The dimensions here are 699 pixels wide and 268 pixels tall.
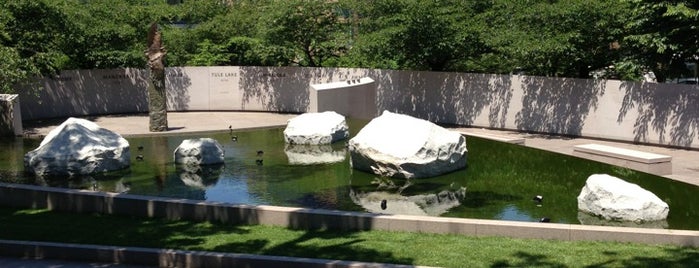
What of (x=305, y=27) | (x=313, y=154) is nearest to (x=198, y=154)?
(x=313, y=154)

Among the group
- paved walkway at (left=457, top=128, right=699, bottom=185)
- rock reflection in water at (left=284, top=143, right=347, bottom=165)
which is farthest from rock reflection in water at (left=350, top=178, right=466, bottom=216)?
paved walkway at (left=457, top=128, right=699, bottom=185)

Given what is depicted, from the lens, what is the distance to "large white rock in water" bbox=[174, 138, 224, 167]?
65.9ft

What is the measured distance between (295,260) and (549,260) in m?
3.42

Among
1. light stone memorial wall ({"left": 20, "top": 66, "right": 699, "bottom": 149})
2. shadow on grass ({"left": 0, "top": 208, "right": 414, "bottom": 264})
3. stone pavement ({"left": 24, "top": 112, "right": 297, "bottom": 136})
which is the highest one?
light stone memorial wall ({"left": 20, "top": 66, "right": 699, "bottom": 149})

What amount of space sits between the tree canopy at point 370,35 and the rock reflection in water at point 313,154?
6290mm

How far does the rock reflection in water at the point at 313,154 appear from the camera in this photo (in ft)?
68.2

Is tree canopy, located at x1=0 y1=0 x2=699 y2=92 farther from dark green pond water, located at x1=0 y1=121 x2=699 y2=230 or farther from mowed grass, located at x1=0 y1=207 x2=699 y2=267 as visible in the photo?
mowed grass, located at x1=0 y1=207 x2=699 y2=267

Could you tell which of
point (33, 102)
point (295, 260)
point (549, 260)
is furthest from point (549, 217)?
point (33, 102)

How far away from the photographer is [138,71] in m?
33.0

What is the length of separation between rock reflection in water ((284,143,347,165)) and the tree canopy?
248 inches

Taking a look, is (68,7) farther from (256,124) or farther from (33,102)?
(256,124)

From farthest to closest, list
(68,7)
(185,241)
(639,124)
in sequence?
(68,7)
(639,124)
(185,241)

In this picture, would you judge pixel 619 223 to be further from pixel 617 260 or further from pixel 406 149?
pixel 406 149

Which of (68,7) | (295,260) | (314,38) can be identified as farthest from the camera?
(314,38)
